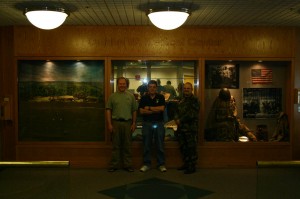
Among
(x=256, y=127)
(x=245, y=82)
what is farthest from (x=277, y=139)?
(x=245, y=82)

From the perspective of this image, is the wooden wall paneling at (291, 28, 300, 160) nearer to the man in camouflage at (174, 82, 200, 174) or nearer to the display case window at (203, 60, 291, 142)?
the display case window at (203, 60, 291, 142)

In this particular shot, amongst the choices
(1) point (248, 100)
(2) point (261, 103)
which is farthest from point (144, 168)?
(2) point (261, 103)

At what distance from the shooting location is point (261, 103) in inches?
284

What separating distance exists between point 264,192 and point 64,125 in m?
3.84

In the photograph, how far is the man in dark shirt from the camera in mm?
6438

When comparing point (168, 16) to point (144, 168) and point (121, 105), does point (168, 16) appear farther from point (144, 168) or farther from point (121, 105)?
point (144, 168)

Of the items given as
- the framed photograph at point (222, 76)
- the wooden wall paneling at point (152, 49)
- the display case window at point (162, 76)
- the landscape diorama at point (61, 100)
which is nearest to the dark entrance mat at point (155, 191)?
the wooden wall paneling at point (152, 49)

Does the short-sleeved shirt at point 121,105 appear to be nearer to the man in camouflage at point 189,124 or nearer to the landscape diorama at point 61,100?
the landscape diorama at point 61,100

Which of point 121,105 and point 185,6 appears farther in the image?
point 121,105

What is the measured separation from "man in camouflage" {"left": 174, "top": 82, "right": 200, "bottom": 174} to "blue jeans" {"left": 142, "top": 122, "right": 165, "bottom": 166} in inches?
14.4

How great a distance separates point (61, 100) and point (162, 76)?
6.59 ft

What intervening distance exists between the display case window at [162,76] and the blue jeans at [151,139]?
0.37m

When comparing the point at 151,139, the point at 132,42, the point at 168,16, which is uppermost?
the point at 168,16

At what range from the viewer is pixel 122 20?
6195mm
